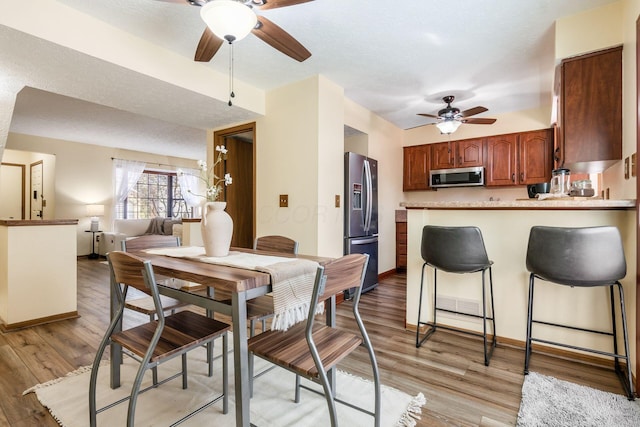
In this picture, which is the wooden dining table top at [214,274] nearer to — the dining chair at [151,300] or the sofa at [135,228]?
the dining chair at [151,300]

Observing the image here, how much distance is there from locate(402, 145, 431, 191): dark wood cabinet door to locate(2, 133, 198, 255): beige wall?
638 centimetres

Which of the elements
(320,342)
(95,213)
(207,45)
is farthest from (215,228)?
(95,213)

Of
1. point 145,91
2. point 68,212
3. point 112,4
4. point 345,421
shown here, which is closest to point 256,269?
point 345,421

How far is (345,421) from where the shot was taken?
155 cm

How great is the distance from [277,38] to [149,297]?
6.52 feet

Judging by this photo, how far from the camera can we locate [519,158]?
4.61 meters

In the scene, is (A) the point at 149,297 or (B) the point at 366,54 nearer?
(A) the point at 149,297

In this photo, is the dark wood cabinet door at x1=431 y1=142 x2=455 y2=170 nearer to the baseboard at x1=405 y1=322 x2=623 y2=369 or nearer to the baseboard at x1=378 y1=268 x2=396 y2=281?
the baseboard at x1=378 y1=268 x2=396 y2=281

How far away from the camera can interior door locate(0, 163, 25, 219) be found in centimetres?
627

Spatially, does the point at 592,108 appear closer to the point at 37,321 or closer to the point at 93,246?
the point at 37,321

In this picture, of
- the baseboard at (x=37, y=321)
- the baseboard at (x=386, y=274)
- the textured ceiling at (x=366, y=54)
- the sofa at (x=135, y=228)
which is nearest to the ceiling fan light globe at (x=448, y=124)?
the textured ceiling at (x=366, y=54)

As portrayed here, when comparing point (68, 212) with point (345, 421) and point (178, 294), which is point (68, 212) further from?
point (345, 421)

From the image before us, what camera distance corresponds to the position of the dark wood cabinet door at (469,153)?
4.90 metres

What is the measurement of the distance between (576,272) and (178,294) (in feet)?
7.03
